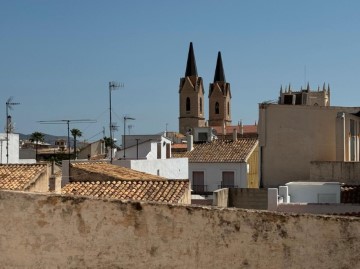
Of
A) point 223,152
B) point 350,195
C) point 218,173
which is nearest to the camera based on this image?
point 350,195

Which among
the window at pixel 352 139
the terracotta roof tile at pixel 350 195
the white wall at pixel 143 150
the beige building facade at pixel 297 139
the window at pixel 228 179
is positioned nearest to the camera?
the terracotta roof tile at pixel 350 195

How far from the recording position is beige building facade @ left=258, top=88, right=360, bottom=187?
21.5 meters

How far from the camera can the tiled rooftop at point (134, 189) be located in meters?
14.1

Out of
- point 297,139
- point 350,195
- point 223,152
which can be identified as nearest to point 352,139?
point 297,139

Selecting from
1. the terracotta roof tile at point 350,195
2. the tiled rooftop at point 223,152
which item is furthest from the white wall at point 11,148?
the terracotta roof tile at point 350,195

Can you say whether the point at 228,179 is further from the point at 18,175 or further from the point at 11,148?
the point at 18,175

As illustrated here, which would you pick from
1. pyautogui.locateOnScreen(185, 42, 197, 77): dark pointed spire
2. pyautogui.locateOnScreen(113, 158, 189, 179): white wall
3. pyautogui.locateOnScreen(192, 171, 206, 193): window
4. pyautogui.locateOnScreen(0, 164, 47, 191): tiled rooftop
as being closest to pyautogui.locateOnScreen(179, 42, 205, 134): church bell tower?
pyautogui.locateOnScreen(185, 42, 197, 77): dark pointed spire

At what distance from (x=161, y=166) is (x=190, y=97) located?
83090 millimetres

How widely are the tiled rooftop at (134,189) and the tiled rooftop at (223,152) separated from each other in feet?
63.3

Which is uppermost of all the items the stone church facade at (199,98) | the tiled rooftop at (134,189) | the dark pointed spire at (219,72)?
the dark pointed spire at (219,72)

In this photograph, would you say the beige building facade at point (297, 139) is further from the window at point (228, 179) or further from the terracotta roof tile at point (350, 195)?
the window at point (228, 179)

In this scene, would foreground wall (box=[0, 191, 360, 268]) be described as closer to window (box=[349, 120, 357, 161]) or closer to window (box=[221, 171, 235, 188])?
window (box=[349, 120, 357, 161])

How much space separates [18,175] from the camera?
16.0 metres

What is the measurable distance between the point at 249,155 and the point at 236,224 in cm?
2880
